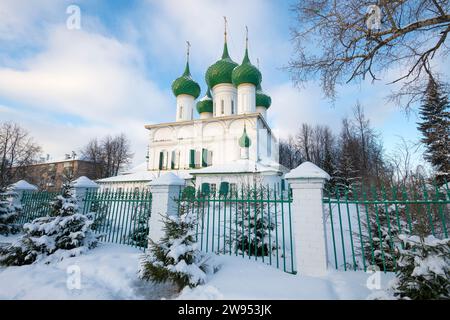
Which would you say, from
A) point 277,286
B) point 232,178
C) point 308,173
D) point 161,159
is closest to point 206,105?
point 161,159

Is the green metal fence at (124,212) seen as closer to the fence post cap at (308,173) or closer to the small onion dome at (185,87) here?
the fence post cap at (308,173)

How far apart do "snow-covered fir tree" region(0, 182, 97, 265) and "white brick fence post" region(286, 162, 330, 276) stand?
4.55 metres

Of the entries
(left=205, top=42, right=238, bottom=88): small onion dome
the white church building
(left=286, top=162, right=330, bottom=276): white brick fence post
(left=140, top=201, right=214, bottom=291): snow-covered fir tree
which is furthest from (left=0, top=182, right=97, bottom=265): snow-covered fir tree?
(left=205, top=42, right=238, bottom=88): small onion dome

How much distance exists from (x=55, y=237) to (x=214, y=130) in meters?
19.0

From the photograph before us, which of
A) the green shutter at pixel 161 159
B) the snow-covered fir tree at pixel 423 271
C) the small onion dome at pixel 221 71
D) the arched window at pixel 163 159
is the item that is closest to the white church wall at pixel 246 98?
the small onion dome at pixel 221 71

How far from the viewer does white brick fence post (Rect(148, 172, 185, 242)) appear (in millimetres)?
4836

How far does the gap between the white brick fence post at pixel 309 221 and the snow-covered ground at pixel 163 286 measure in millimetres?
252

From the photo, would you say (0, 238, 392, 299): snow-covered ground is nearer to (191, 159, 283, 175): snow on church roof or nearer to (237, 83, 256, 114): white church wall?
(191, 159, 283, 175): snow on church roof

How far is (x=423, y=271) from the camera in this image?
247 cm
